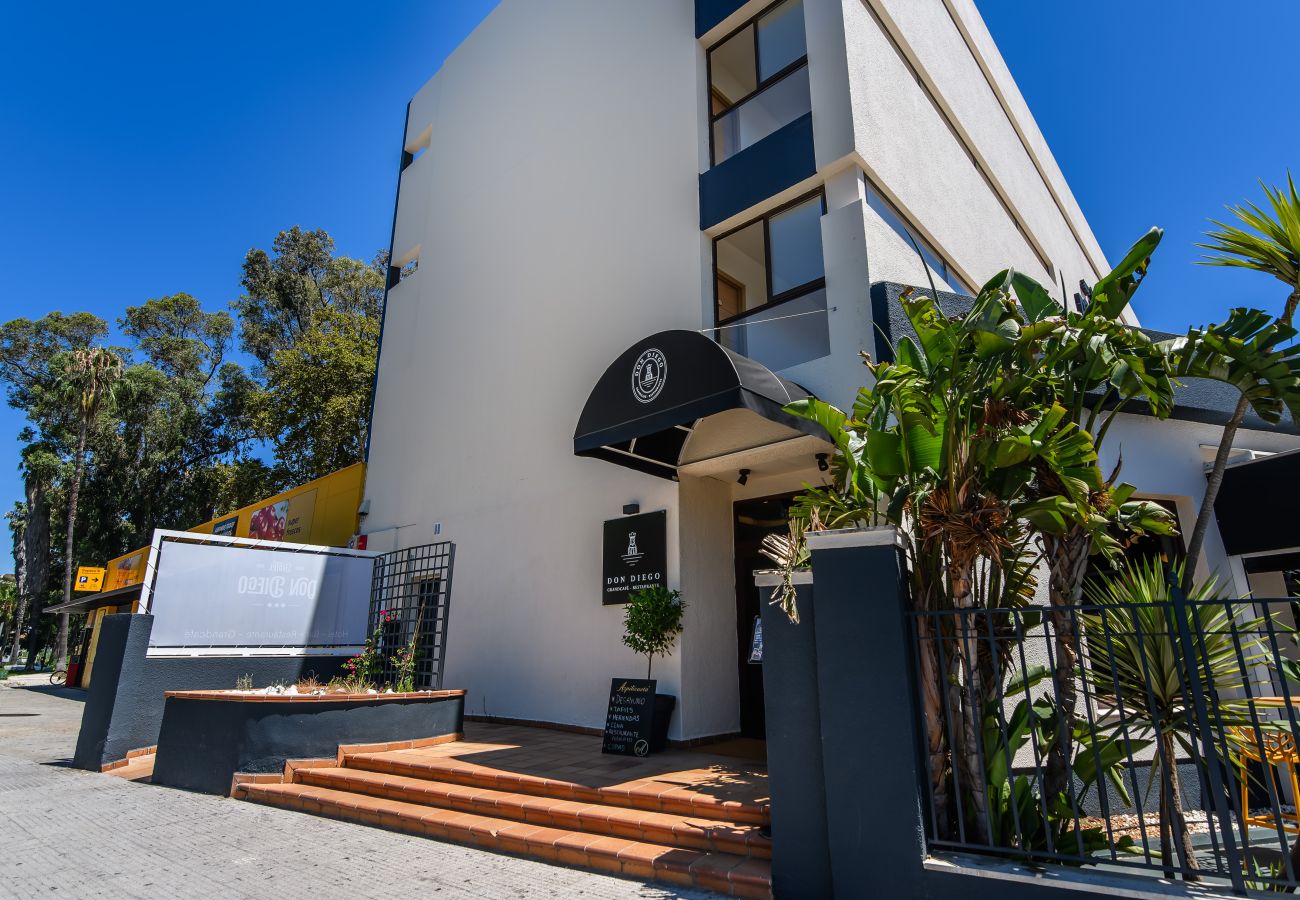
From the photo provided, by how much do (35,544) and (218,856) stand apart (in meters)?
38.2

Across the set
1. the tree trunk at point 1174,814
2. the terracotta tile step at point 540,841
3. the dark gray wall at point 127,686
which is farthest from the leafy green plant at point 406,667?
the tree trunk at point 1174,814

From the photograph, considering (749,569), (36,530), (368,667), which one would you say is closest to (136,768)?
(368,667)

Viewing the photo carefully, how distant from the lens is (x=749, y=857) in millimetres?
4531

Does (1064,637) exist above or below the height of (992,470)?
below

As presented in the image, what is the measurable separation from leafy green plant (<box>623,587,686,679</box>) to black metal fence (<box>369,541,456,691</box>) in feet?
8.24

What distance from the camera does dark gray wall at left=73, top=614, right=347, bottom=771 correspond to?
27.7 feet

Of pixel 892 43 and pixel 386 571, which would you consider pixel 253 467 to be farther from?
pixel 892 43

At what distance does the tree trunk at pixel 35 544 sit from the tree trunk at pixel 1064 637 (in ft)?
135

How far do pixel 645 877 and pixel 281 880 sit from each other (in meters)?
2.47

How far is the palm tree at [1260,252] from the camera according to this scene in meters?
4.21

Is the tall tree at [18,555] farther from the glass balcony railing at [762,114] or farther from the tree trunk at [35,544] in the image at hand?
the glass balcony railing at [762,114]

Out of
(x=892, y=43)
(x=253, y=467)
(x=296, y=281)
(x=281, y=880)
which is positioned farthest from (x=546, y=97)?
(x=296, y=281)

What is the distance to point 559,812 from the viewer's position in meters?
5.52

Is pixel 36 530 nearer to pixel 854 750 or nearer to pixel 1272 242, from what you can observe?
pixel 854 750
